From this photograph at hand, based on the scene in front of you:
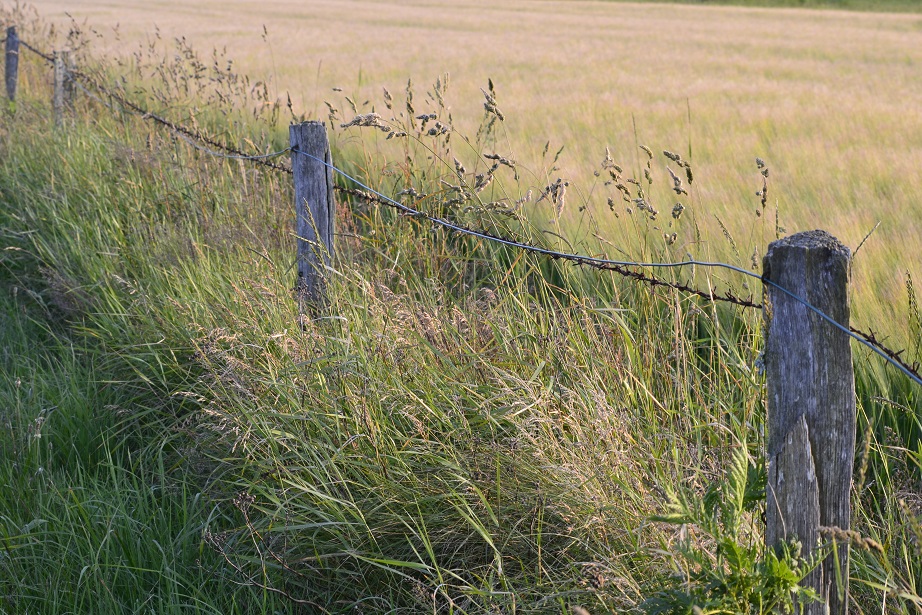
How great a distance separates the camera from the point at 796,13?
1298 inches

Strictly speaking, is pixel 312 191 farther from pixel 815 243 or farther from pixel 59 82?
pixel 59 82

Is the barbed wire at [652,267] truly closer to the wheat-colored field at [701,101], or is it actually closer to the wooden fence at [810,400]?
the wooden fence at [810,400]

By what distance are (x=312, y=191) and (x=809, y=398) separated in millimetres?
2091

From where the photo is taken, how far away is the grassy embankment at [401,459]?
→ 6.23ft

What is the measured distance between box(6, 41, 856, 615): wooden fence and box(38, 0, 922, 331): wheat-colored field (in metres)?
1.12

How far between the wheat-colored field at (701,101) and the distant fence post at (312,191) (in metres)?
0.71

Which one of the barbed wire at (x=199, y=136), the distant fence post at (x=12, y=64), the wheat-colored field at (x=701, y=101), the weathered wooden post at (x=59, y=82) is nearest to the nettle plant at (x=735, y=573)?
the wheat-colored field at (x=701, y=101)

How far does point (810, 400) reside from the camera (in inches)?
54.8

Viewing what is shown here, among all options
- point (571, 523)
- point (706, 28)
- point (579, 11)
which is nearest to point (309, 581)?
point (571, 523)

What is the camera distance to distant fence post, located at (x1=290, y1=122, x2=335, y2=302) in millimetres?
3045

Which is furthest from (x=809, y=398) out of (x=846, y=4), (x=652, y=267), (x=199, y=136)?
(x=846, y=4)

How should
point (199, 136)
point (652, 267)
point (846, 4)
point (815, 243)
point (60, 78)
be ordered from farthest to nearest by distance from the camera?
point (846, 4) < point (60, 78) < point (199, 136) < point (652, 267) < point (815, 243)

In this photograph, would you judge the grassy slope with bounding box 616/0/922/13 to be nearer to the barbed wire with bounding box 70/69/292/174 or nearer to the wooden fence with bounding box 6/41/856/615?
the barbed wire with bounding box 70/69/292/174

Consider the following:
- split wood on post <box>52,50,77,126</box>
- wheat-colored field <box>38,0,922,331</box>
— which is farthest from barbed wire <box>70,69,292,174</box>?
wheat-colored field <box>38,0,922,331</box>
